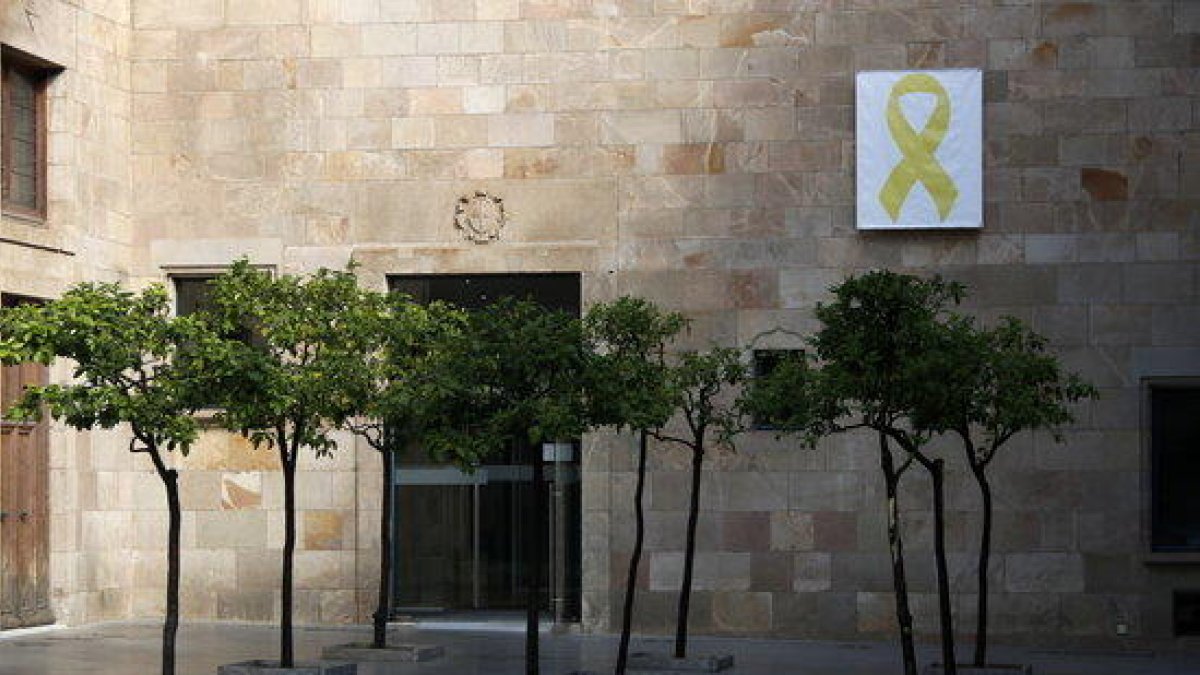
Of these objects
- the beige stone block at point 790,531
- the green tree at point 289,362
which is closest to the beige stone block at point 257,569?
the green tree at point 289,362

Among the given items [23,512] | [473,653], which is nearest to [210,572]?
[23,512]

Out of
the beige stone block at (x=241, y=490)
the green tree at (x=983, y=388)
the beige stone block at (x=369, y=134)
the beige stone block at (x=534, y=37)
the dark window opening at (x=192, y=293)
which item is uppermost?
the beige stone block at (x=534, y=37)

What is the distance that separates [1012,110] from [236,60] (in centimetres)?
974

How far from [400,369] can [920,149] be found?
797 cm

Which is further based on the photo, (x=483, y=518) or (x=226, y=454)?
(x=226, y=454)

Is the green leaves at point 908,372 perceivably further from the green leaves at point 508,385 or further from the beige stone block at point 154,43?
the beige stone block at point 154,43

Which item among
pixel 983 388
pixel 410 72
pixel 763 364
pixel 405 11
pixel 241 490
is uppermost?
pixel 405 11

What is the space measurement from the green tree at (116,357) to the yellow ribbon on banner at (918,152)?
33.0 feet

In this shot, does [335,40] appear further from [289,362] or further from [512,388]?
[512,388]

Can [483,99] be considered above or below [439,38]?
below

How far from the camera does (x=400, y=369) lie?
72.7 ft

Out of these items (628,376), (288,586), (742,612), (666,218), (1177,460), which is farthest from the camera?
(666,218)

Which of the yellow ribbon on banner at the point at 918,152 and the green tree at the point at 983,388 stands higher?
the yellow ribbon on banner at the point at 918,152

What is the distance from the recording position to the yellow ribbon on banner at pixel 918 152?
87.6 ft
